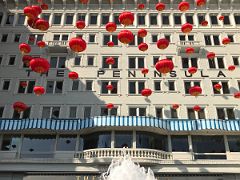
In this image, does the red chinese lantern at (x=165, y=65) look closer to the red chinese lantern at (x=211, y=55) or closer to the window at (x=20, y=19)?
the red chinese lantern at (x=211, y=55)

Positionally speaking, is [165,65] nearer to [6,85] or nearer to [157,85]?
[157,85]

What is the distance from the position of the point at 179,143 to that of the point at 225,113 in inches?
226

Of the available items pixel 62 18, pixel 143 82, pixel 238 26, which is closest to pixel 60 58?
pixel 62 18

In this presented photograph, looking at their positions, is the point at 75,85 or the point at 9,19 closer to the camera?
the point at 75,85

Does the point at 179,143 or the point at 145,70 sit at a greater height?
the point at 145,70

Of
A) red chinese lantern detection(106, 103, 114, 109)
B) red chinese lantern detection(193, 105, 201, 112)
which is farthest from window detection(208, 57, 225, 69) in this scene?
red chinese lantern detection(106, 103, 114, 109)

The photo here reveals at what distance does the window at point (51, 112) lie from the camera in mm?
31141

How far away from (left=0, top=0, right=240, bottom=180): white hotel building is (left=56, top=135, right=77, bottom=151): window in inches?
3.6

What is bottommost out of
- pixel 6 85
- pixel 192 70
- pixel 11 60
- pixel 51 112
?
pixel 51 112

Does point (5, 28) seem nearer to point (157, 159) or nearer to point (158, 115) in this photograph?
point (158, 115)

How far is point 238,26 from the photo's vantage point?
121 feet

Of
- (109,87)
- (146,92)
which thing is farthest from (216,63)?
(109,87)

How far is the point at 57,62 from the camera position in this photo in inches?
1353

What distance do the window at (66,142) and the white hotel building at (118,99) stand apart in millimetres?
92
